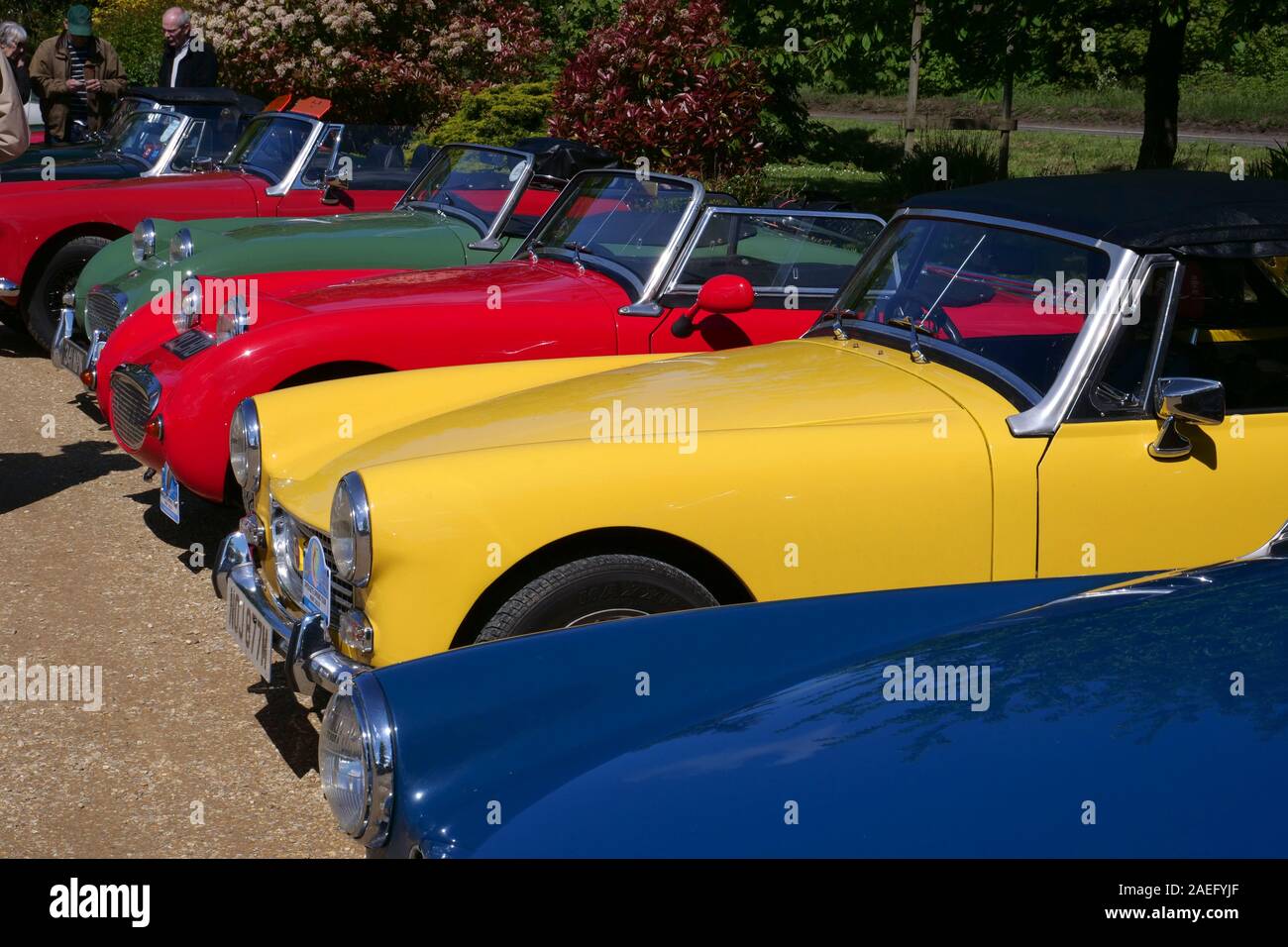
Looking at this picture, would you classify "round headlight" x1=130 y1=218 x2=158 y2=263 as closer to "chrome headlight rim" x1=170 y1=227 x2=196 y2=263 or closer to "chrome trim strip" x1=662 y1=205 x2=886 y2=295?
"chrome headlight rim" x1=170 y1=227 x2=196 y2=263

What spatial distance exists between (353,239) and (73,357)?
1632 millimetres

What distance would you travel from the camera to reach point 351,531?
347 cm

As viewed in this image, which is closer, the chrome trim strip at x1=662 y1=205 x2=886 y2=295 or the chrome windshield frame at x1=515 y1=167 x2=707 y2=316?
Result: the chrome windshield frame at x1=515 y1=167 x2=707 y2=316

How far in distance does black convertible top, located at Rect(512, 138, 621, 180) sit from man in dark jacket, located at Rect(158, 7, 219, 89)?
5.44m

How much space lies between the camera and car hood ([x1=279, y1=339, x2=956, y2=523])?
12.4ft

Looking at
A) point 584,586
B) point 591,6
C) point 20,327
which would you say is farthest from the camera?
point 591,6

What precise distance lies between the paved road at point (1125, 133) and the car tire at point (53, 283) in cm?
2078

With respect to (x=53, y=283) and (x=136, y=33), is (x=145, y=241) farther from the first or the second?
(x=136, y=33)

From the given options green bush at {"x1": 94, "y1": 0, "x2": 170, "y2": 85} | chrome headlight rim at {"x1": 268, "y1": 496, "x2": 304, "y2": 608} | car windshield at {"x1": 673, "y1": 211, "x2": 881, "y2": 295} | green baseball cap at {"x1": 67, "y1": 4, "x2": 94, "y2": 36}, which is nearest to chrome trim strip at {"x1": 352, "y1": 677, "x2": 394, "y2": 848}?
chrome headlight rim at {"x1": 268, "y1": 496, "x2": 304, "y2": 608}
